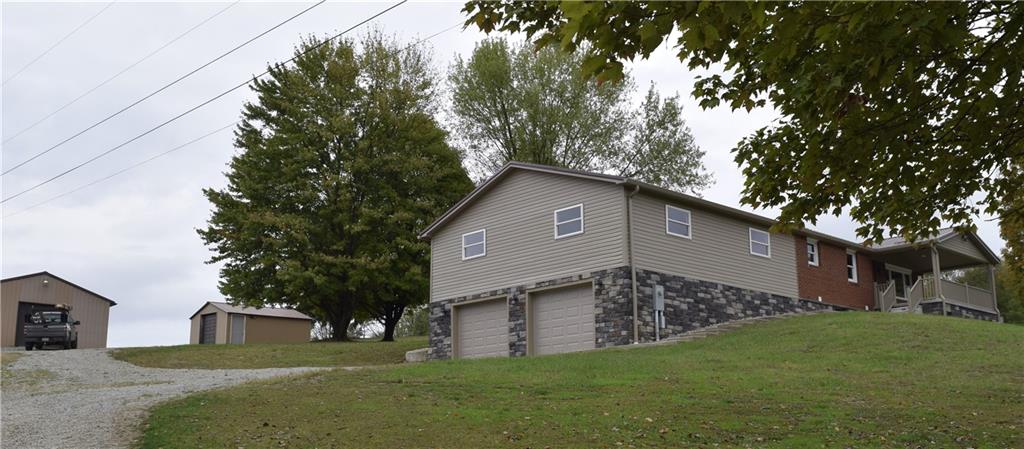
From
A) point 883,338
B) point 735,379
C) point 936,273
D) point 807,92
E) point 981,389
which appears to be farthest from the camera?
point 936,273

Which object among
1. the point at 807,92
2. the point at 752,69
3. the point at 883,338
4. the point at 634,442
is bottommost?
the point at 634,442

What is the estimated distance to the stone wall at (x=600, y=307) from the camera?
22141 mm

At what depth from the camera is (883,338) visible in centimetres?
1941

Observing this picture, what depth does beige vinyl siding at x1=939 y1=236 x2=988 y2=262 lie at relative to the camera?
33656 millimetres

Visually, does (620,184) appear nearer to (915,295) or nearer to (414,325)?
(915,295)

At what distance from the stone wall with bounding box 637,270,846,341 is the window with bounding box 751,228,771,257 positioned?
1224 mm

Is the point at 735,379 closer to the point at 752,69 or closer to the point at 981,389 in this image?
the point at 981,389

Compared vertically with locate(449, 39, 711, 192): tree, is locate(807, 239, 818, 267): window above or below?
below

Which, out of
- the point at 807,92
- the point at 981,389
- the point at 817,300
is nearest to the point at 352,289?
the point at 817,300

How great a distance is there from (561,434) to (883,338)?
1177 cm

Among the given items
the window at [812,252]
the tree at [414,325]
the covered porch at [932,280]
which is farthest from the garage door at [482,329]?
the tree at [414,325]

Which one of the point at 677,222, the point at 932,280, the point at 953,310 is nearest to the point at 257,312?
the point at 677,222

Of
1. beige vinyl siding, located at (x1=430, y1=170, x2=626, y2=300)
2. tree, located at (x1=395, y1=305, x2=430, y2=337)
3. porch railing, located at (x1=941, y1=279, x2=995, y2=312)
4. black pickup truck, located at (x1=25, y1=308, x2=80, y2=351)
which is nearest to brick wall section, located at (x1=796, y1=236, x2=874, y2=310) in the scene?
porch railing, located at (x1=941, y1=279, x2=995, y2=312)

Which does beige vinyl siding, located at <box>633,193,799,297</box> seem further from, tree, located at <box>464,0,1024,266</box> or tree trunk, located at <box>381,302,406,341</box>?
tree trunk, located at <box>381,302,406,341</box>
